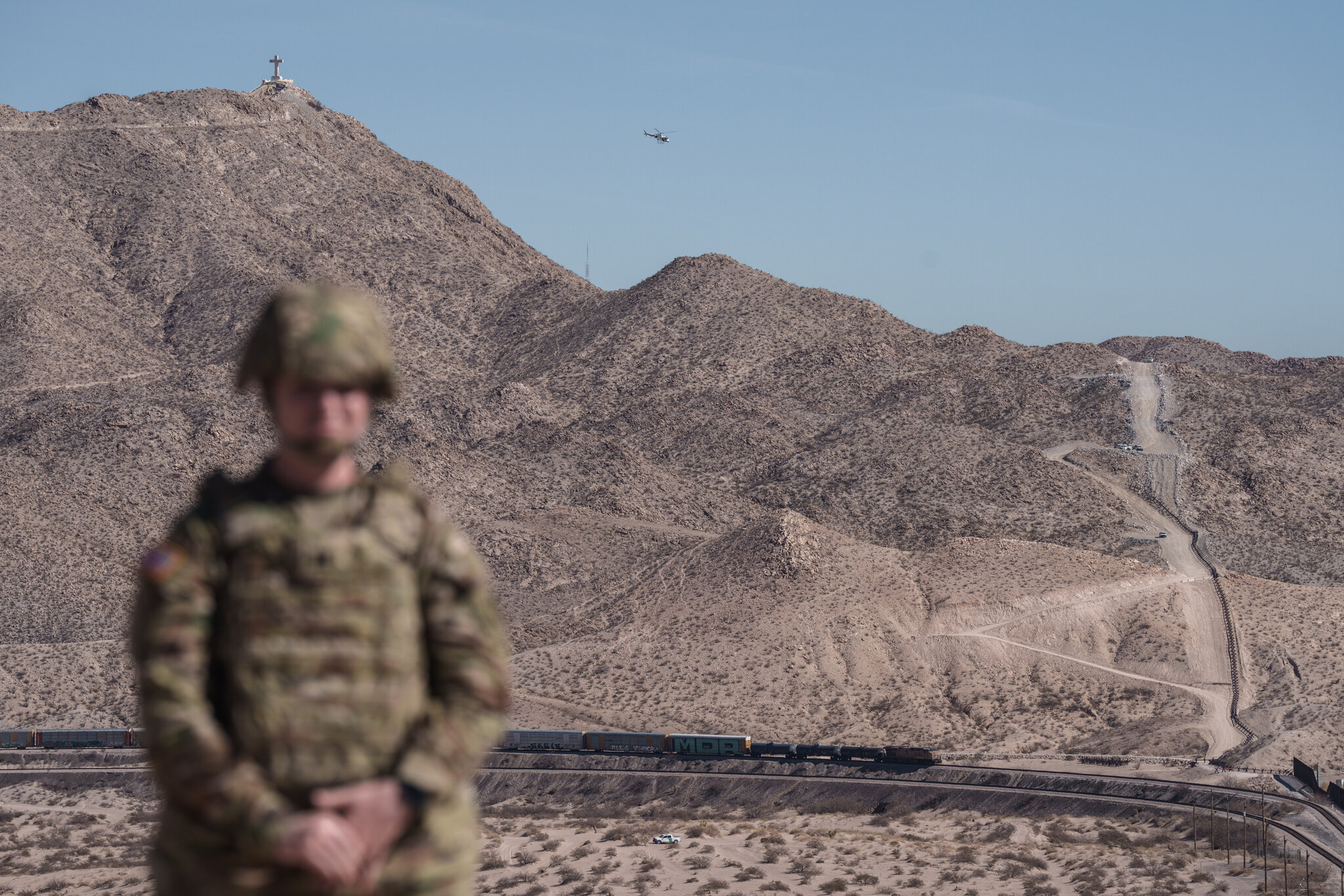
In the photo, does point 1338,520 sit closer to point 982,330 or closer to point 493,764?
point 982,330

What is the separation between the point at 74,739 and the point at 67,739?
288mm

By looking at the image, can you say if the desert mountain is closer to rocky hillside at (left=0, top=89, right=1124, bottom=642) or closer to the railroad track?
rocky hillside at (left=0, top=89, right=1124, bottom=642)

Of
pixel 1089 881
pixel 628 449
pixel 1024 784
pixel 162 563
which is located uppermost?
pixel 628 449

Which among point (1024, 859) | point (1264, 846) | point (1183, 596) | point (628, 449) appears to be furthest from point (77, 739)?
point (1183, 596)

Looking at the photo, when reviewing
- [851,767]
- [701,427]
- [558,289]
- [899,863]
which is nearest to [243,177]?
[558,289]

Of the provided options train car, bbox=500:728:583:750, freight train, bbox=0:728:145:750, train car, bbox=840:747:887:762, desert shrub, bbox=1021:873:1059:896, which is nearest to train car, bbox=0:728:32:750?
freight train, bbox=0:728:145:750

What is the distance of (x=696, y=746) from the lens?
56906 millimetres

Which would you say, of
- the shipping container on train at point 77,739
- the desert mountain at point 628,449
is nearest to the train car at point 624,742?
the desert mountain at point 628,449

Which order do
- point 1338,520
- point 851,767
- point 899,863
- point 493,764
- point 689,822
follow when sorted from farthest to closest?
point 1338,520 < point 493,764 < point 851,767 < point 689,822 < point 899,863

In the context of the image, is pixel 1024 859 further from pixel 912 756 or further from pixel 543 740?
pixel 543 740

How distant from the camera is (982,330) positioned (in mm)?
136125

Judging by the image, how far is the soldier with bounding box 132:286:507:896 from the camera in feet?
16.0

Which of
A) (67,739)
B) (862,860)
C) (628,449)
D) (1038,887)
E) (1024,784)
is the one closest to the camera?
(1038,887)

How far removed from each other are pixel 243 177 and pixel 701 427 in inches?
2666
